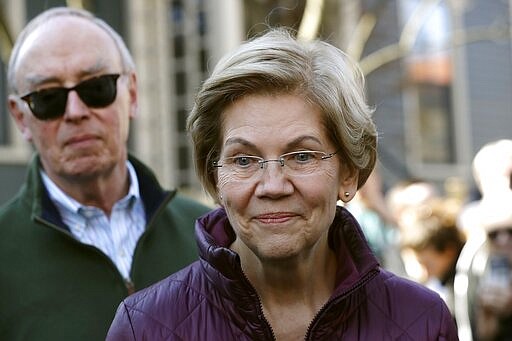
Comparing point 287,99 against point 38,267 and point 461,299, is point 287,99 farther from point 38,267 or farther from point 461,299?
point 461,299

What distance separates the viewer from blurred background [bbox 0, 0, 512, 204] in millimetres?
9422

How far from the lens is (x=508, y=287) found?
4.78 meters

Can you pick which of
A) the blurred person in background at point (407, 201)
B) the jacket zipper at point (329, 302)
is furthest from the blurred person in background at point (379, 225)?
the jacket zipper at point (329, 302)

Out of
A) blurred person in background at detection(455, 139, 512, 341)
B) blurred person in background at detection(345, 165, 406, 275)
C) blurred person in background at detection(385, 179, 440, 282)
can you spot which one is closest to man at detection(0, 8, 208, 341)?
blurred person in background at detection(455, 139, 512, 341)

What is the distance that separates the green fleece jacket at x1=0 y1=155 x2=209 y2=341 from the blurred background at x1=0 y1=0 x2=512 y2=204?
2.85m

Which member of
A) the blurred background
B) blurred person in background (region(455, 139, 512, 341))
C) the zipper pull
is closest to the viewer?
the zipper pull

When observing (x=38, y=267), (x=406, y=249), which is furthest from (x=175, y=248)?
(x=406, y=249)

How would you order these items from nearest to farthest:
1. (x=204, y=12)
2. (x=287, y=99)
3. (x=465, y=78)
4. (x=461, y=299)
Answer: (x=287, y=99) → (x=461, y=299) → (x=204, y=12) → (x=465, y=78)

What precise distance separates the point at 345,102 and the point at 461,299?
3062 millimetres

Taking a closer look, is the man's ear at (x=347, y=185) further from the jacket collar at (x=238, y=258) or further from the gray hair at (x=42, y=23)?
the gray hair at (x=42, y=23)

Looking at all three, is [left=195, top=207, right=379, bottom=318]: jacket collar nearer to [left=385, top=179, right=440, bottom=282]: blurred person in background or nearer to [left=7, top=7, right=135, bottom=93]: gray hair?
[left=7, top=7, right=135, bottom=93]: gray hair

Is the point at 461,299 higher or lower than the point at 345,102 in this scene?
lower

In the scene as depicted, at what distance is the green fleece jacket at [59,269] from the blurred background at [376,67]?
9.35 feet

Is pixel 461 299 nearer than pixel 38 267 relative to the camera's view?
No
